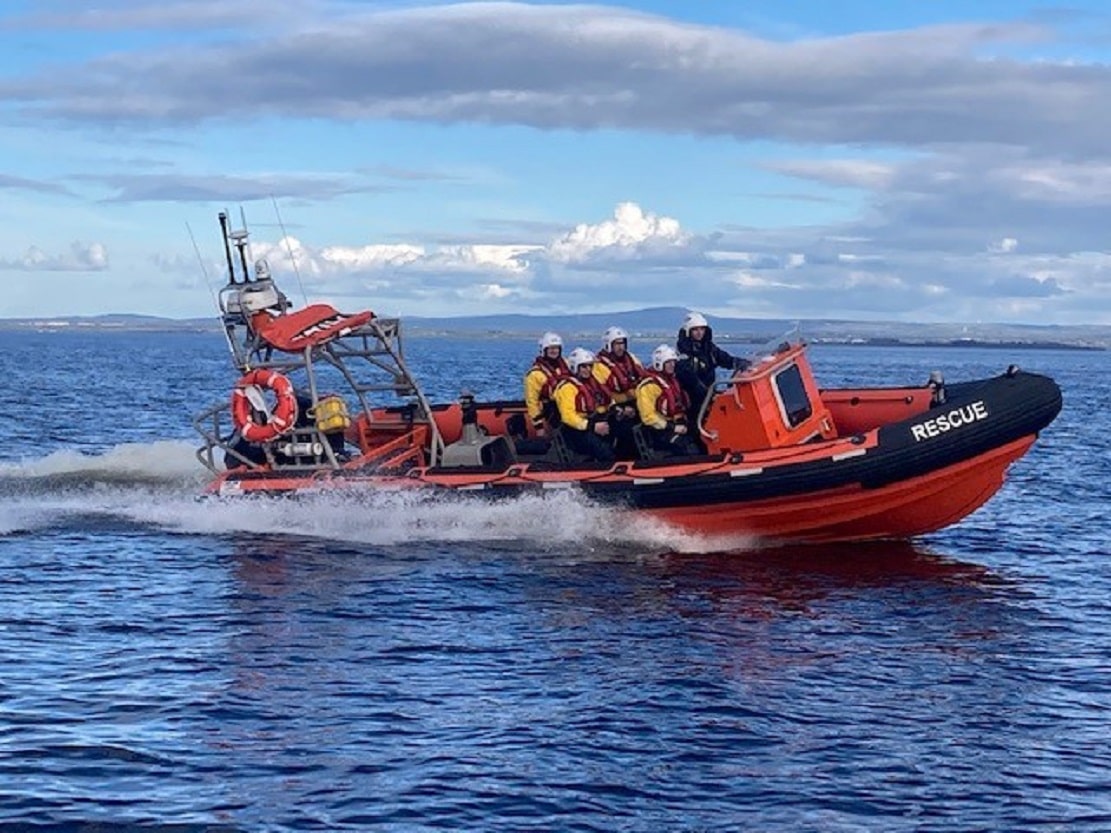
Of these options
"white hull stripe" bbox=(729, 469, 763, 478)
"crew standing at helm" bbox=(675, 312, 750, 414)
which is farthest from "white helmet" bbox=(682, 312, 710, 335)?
"white hull stripe" bbox=(729, 469, 763, 478)

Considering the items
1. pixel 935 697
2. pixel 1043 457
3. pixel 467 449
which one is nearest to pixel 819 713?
pixel 935 697

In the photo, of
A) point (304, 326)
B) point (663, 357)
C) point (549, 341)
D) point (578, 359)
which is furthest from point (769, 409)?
point (304, 326)

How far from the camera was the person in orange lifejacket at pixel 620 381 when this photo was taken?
1602 cm

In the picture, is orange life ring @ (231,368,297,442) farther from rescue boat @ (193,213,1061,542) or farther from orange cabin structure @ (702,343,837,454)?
orange cabin structure @ (702,343,837,454)

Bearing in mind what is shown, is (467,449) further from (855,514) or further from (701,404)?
(855,514)

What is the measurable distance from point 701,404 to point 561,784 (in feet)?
25.3

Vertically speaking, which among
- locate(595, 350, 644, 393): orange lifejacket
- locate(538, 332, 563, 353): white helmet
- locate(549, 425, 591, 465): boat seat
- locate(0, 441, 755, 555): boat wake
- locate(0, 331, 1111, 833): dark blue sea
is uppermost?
locate(538, 332, 563, 353): white helmet

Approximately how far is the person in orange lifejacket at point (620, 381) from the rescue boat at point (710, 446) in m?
0.28

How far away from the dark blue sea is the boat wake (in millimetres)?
37

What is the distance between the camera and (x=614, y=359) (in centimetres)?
1636

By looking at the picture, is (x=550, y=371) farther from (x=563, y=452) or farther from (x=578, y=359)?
(x=563, y=452)

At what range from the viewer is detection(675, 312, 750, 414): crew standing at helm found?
15.9 meters

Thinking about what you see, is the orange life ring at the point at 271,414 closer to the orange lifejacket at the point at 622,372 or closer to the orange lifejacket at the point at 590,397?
the orange lifejacket at the point at 590,397

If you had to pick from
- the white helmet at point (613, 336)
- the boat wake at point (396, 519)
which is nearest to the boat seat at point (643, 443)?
the boat wake at point (396, 519)
